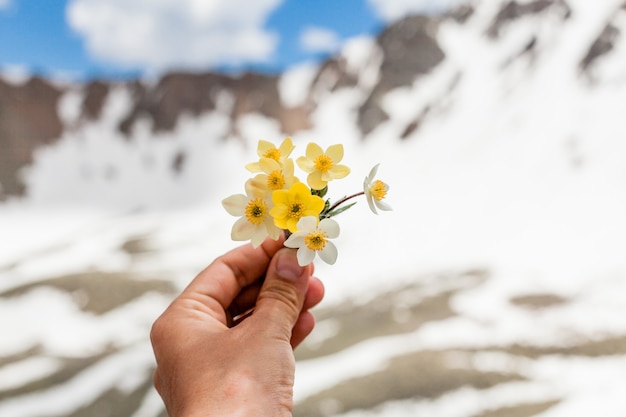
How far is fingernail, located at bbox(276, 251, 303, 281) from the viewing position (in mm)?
4543

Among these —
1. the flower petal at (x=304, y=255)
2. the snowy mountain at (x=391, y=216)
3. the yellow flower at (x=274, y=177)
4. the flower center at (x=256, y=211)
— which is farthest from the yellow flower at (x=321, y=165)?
the snowy mountain at (x=391, y=216)

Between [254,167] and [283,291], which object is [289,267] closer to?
[283,291]

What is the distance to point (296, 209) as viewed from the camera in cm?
402

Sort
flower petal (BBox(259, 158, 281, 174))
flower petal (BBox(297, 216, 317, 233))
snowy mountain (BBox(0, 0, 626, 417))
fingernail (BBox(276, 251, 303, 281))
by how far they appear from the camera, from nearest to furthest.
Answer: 1. flower petal (BBox(297, 216, 317, 233))
2. flower petal (BBox(259, 158, 281, 174))
3. fingernail (BBox(276, 251, 303, 281))
4. snowy mountain (BBox(0, 0, 626, 417))

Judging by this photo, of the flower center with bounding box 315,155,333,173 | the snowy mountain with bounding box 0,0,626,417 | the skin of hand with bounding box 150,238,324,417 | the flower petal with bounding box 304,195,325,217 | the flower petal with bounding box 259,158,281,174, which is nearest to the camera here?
the skin of hand with bounding box 150,238,324,417

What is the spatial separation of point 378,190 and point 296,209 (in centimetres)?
79

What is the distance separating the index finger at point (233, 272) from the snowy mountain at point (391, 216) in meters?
15.6

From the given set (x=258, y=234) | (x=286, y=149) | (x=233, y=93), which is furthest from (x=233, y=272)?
(x=233, y=93)

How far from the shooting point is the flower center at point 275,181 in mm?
4156

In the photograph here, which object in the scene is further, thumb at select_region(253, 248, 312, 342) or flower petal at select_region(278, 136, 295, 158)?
flower petal at select_region(278, 136, 295, 158)

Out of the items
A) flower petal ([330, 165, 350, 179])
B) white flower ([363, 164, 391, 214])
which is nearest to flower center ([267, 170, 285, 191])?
flower petal ([330, 165, 350, 179])

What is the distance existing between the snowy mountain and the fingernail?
16065mm

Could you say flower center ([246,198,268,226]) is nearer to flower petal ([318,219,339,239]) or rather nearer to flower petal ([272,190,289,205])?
flower petal ([272,190,289,205])

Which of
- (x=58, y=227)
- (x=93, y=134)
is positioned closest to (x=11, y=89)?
(x=93, y=134)
